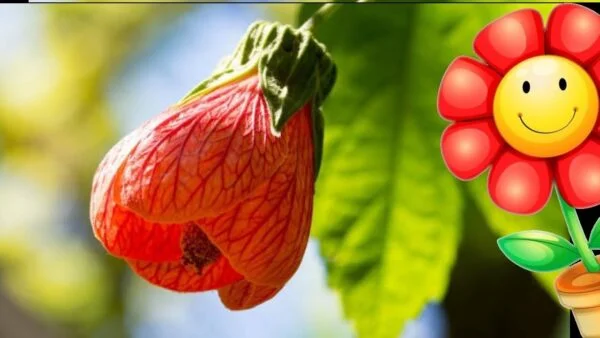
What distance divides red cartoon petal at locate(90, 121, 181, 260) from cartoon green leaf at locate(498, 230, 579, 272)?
33 cm

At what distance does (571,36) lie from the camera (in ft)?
2.81

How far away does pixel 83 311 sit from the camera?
1.20 meters

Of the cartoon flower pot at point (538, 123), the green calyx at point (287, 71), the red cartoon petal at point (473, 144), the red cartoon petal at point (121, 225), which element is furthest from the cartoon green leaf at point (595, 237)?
the red cartoon petal at point (121, 225)

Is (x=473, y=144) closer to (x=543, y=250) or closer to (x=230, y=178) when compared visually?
(x=543, y=250)

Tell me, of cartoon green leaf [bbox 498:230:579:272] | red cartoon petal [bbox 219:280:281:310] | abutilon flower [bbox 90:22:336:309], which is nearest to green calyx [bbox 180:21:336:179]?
abutilon flower [bbox 90:22:336:309]

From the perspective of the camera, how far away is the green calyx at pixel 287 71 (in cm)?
70

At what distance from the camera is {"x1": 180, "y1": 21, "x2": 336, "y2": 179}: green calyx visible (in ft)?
2.31

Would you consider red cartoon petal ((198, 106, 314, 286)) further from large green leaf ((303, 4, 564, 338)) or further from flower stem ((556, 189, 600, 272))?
flower stem ((556, 189, 600, 272))

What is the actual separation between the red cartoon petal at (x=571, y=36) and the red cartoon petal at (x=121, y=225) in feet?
1.35

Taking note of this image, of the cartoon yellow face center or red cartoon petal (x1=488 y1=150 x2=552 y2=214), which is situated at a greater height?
the cartoon yellow face center

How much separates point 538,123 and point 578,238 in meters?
0.12

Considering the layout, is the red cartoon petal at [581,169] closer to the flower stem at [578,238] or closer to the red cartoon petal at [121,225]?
the flower stem at [578,238]

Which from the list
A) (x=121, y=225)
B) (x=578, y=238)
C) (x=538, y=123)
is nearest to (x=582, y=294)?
(x=578, y=238)

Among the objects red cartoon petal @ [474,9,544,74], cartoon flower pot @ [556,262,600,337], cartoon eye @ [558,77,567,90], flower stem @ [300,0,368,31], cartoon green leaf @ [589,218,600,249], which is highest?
flower stem @ [300,0,368,31]
